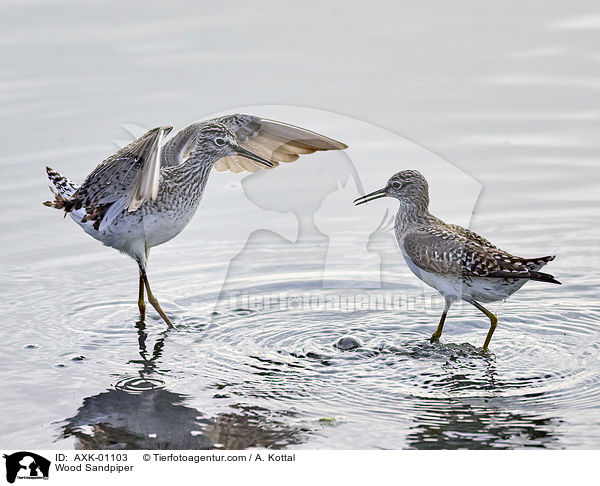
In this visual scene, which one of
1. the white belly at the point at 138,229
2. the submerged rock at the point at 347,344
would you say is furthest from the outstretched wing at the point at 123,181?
the submerged rock at the point at 347,344

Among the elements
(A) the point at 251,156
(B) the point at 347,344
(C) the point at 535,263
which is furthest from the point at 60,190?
(C) the point at 535,263

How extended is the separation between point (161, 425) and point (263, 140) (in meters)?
3.62

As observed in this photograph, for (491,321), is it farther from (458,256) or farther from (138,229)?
(138,229)

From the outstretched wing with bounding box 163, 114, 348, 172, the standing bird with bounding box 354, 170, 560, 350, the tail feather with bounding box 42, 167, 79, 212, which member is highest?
the outstretched wing with bounding box 163, 114, 348, 172

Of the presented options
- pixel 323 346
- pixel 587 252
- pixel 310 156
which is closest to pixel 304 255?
pixel 310 156

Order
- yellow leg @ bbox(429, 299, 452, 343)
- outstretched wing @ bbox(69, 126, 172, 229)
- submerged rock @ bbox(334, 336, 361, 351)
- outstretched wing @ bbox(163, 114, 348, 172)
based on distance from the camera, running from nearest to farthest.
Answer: outstretched wing @ bbox(69, 126, 172, 229) → submerged rock @ bbox(334, 336, 361, 351) → yellow leg @ bbox(429, 299, 452, 343) → outstretched wing @ bbox(163, 114, 348, 172)

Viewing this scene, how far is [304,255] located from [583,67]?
17.5 feet

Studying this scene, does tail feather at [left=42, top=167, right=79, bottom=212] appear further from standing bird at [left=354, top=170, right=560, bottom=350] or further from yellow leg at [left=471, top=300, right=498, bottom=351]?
yellow leg at [left=471, top=300, right=498, bottom=351]

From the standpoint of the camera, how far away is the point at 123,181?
8273 millimetres

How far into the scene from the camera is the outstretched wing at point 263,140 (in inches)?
369

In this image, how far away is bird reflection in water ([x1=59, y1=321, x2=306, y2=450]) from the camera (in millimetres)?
6547

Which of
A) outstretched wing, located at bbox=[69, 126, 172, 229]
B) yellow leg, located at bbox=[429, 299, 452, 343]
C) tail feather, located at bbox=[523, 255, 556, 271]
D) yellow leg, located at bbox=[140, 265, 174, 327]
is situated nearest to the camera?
outstretched wing, located at bbox=[69, 126, 172, 229]

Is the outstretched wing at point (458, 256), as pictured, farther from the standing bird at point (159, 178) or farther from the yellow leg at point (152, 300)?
the yellow leg at point (152, 300)
